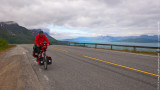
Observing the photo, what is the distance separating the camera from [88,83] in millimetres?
3764

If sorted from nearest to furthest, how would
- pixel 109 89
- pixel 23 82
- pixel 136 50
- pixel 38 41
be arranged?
pixel 109 89, pixel 23 82, pixel 38 41, pixel 136 50

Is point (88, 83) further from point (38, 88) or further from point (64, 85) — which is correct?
point (38, 88)

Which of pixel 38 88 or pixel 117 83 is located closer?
pixel 38 88

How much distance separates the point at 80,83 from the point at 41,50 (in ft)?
11.7

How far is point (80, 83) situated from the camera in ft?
12.4

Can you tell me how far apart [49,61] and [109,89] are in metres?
3.47

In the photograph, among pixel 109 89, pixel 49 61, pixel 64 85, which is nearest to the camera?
pixel 109 89

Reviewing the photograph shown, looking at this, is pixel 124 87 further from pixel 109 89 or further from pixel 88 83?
pixel 88 83

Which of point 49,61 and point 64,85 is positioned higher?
point 49,61

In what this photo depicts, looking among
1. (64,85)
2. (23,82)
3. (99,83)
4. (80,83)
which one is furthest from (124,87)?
(23,82)

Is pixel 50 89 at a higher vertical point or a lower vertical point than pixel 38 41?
lower

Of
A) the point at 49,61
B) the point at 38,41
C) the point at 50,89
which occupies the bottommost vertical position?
the point at 50,89

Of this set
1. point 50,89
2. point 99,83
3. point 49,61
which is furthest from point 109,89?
point 49,61

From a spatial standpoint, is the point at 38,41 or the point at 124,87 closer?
the point at 124,87
